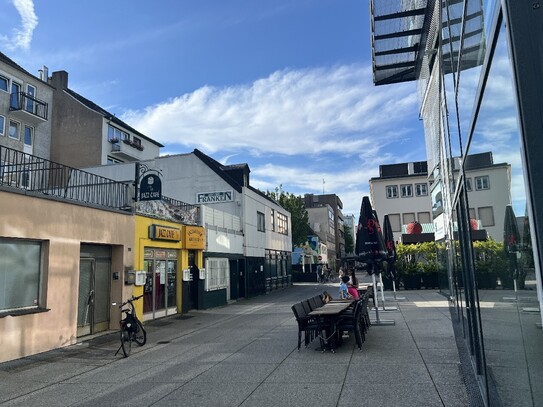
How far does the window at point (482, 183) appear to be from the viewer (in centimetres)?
251

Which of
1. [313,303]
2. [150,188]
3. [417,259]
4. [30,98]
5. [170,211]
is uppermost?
[30,98]

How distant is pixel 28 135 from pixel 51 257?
27518 mm

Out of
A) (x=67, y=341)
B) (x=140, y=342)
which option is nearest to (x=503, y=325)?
(x=140, y=342)

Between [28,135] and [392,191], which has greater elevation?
[28,135]

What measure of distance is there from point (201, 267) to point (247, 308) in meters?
2.77

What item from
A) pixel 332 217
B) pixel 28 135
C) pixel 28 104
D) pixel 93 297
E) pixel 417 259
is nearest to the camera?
pixel 93 297

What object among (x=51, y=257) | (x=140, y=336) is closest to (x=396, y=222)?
(x=140, y=336)

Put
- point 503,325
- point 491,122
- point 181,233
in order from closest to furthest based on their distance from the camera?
point 491,122 < point 503,325 < point 181,233

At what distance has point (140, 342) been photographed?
34.2 feet

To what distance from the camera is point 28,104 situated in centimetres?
3159

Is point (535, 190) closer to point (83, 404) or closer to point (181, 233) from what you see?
point (83, 404)

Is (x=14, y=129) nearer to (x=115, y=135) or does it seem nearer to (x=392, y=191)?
(x=115, y=135)

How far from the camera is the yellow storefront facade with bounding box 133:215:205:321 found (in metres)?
14.2

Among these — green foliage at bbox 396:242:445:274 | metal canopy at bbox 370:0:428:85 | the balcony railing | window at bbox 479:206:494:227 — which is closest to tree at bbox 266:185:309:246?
green foliage at bbox 396:242:445:274
